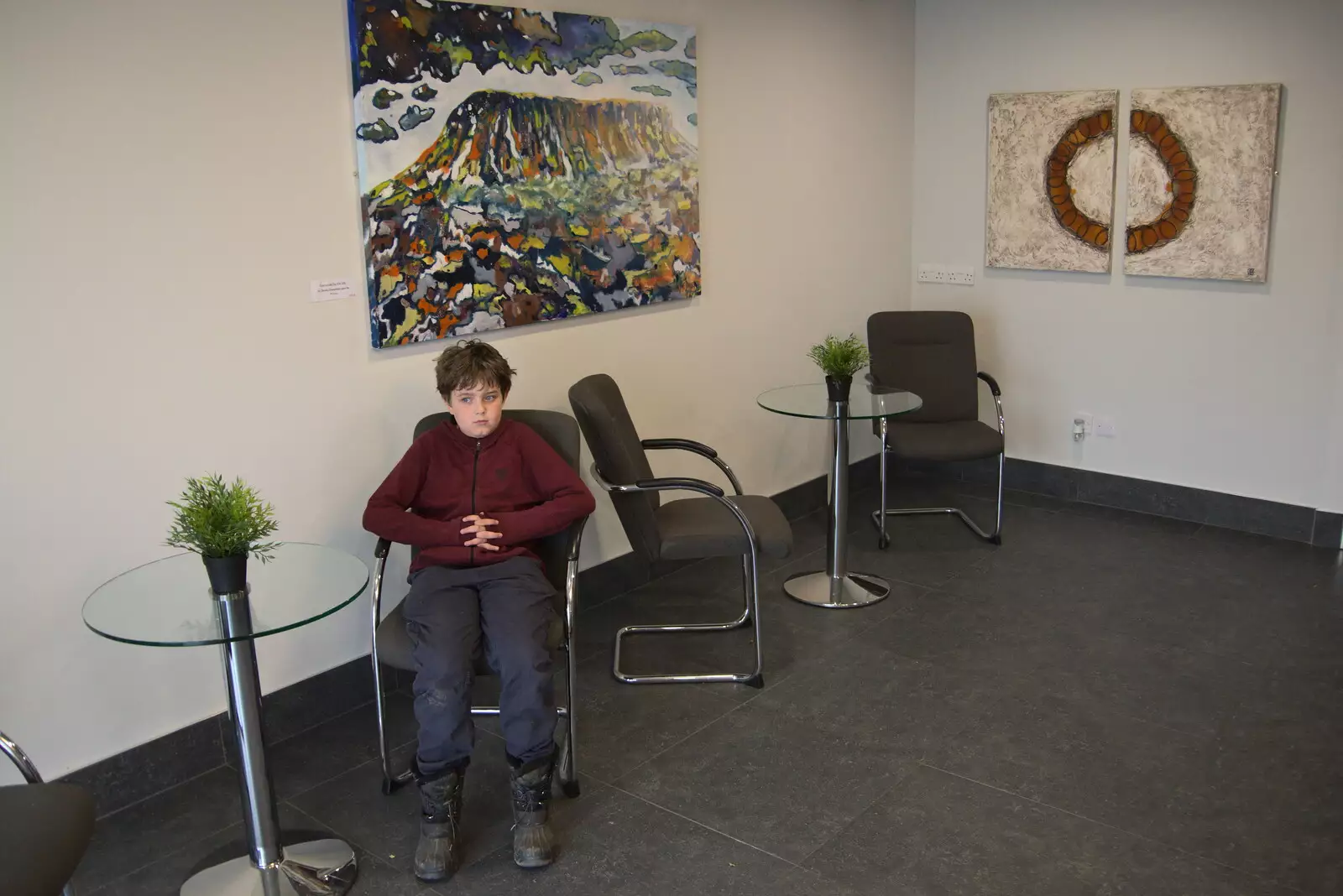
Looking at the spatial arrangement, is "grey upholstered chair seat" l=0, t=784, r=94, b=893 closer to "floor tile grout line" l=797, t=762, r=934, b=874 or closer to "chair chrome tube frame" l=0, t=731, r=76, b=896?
"chair chrome tube frame" l=0, t=731, r=76, b=896

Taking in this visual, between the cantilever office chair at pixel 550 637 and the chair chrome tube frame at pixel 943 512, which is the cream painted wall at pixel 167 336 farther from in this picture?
the chair chrome tube frame at pixel 943 512

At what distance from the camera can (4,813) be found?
7.51 ft

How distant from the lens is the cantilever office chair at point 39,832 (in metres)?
2.12

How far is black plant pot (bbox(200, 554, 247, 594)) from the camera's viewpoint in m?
2.69

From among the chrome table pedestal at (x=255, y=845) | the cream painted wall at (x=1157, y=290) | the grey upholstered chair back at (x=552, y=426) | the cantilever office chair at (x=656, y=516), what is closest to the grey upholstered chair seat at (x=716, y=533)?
the cantilever office chair at (x=656, y=516)

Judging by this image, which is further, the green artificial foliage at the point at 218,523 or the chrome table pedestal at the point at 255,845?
the chrome table pedestal at the point at 255,845

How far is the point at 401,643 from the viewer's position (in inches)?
125

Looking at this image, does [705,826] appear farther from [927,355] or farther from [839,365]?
[927,355]

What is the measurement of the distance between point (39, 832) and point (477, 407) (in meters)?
1.55

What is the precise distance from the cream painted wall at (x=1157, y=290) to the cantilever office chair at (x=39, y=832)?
4.74 metres

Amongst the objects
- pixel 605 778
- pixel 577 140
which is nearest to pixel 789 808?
pixel 605 778

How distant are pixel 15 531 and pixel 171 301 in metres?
0.72

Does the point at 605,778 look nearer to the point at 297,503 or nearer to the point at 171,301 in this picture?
the point at 297,503

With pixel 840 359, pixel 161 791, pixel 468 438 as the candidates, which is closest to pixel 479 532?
pixel 468 438
